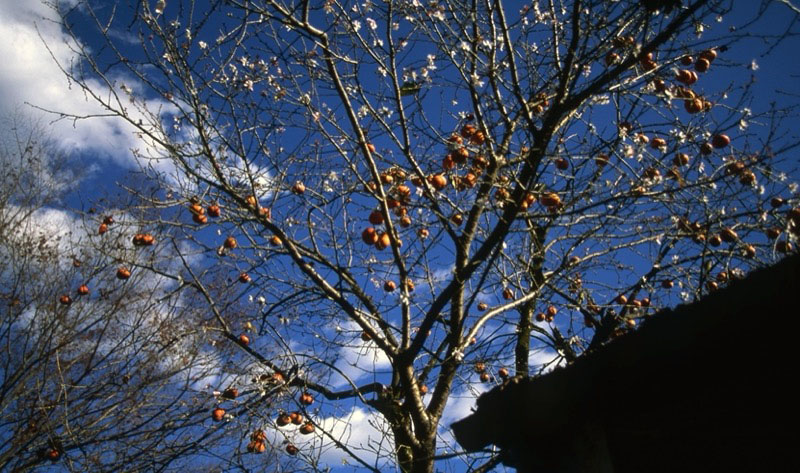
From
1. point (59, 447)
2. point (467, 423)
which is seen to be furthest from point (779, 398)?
point (59, 447)

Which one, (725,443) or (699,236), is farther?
(699,236)

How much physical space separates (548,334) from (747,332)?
323 centimetres

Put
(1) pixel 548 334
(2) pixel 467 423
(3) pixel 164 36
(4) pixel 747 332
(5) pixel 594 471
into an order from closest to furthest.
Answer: (4) pixel 747 332
(5) pixel 594 471
(2) pixel 467 423
(3) pixel 164 36
(1) pixel 548 334

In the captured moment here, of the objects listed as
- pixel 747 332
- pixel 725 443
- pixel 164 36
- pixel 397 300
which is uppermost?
pixel 164 36

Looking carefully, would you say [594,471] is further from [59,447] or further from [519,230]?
[59,447]

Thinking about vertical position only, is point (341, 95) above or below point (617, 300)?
above

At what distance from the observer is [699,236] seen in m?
3.96

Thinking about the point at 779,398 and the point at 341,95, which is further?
the point at 341,95

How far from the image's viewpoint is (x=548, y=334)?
4.57 meters

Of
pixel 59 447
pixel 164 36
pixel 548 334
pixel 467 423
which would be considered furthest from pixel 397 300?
pixel 59 447

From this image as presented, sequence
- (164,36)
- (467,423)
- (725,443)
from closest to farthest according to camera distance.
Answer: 1. (725,443)
2. (467,423)
3. (164,36)

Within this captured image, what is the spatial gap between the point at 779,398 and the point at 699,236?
283 cm

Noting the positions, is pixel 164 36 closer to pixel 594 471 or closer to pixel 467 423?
pixel 467 423

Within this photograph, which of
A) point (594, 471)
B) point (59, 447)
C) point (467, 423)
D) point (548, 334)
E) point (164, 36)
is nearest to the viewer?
point (594, 471)
